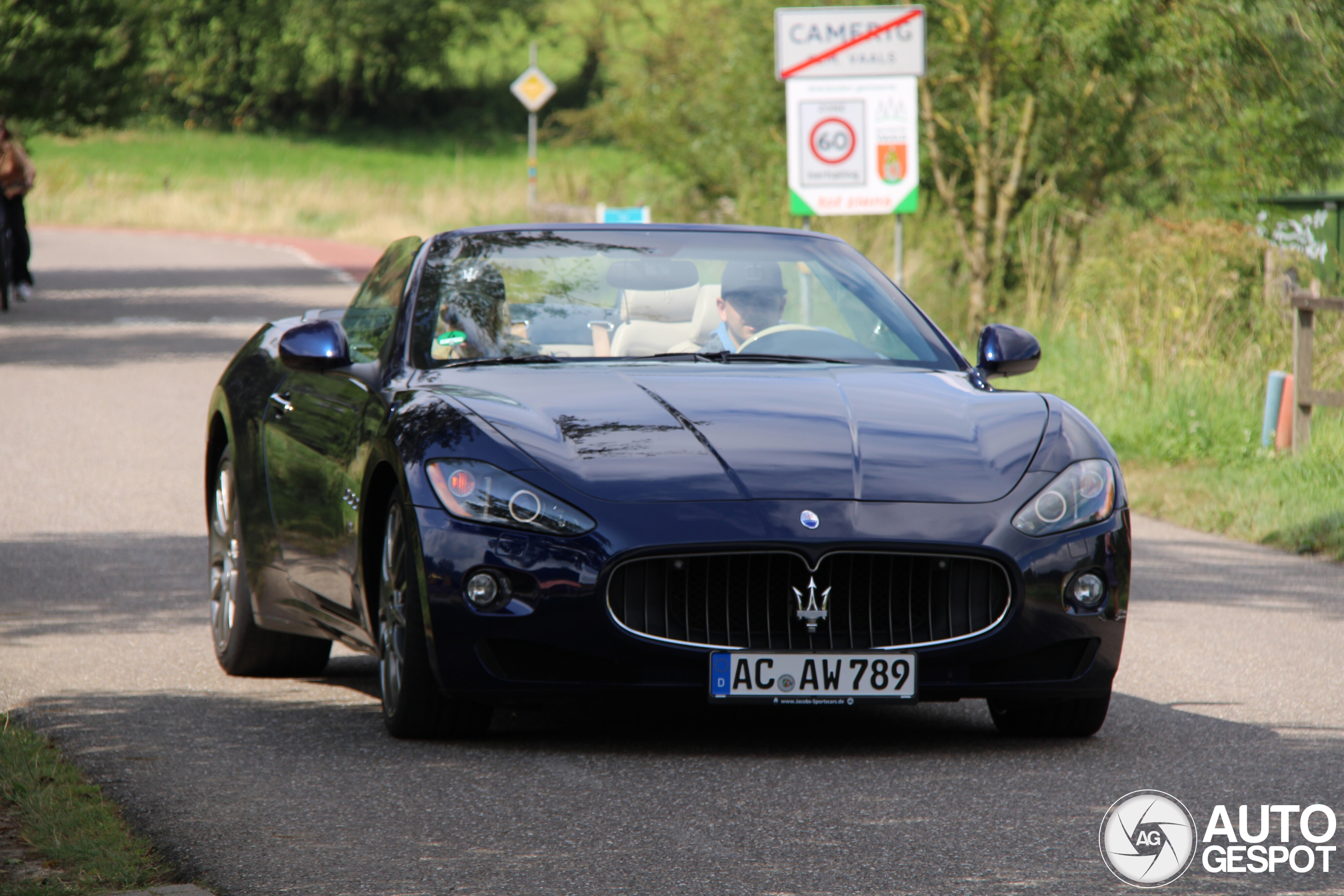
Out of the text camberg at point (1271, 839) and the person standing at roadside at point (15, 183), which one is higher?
the text camberg at point (1271, 839)

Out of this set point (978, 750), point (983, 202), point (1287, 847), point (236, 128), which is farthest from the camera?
point (236, 128)

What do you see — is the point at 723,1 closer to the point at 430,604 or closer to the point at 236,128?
the point at 430,604

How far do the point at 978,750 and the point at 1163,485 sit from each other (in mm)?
6112

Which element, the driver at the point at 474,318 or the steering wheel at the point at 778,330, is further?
the steering wheel at the point at 778,330

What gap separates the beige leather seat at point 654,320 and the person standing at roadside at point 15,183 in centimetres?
1527

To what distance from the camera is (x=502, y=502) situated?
4.93 m

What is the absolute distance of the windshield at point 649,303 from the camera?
6.01 m

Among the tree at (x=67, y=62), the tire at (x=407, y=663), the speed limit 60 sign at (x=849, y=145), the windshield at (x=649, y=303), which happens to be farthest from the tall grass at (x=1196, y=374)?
the tree at (x=67, y=62)

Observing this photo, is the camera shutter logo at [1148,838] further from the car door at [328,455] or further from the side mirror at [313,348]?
the side mirror at [313,348]

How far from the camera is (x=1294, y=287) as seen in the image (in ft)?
43.8

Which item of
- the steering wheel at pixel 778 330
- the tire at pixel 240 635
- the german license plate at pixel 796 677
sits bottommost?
the tire at pixel 240 635

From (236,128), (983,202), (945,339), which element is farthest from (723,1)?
(236,128)

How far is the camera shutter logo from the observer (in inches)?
162

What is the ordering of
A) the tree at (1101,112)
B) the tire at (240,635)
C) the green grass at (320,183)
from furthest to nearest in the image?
the green grass at (320,183) → the tree at (1101,112) → the tire at (240,635)
